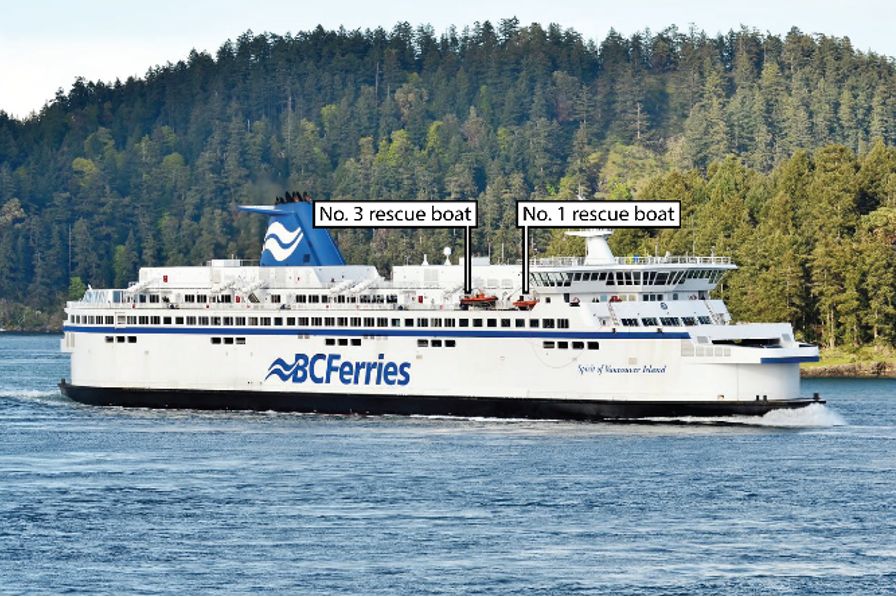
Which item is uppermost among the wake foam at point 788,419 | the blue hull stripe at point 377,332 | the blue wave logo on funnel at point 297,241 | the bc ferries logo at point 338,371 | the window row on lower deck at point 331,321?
the blue wave logo on funnel at point 297,241

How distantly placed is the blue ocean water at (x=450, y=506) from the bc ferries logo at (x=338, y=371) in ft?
9.37

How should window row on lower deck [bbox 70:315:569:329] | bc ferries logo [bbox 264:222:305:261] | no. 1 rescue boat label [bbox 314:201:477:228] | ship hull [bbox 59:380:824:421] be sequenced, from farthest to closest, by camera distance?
bc ferries logo [bbox 264:222:305:261] < no. 1 rescue boat label [bbox 314:201:477:228] < window row on lower deck [bbox 70:315:569:329] < ship hull [bbox 59:380:824:421]

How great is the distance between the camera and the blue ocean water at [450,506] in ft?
122

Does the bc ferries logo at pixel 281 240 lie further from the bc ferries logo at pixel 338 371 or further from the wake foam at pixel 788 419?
the wake foam at pixel 788 419

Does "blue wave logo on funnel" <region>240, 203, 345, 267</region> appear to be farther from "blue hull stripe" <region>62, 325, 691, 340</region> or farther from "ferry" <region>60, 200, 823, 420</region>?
"blue hull stripe" <region>62, 325, 691, 340</region>

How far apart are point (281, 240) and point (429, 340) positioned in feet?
33.4

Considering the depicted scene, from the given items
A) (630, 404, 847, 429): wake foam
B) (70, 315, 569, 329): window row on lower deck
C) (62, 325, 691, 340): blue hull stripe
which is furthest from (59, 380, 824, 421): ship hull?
(70, 315, 569, 329): window row on lower deck

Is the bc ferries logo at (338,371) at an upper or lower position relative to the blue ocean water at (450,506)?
upper

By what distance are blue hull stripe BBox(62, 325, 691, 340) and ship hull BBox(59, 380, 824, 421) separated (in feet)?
7.04

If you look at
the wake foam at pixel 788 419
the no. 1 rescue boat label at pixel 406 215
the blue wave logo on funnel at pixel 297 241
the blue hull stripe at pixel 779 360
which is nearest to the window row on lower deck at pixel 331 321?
the no. 1 rescue boat label at pixel 406 215

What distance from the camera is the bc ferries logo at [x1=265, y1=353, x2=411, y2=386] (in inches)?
2611

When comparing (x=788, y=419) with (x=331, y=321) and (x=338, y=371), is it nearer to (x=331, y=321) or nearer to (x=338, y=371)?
(x=338, y=371)

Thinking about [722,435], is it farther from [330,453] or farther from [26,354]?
[26,354]

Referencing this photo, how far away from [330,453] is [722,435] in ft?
40.4
